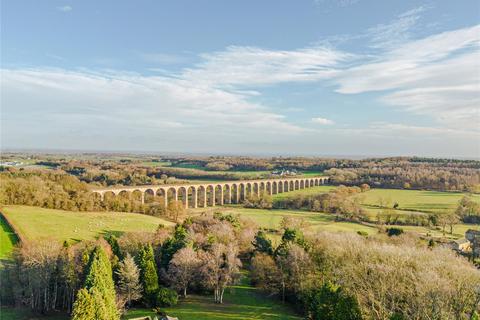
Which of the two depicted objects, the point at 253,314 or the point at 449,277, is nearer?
the point at 449,277

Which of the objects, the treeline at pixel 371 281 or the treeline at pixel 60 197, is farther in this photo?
the treeline at pixel 60 197

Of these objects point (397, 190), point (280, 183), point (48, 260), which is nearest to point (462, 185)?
point (397, 190)

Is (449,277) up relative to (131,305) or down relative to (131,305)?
up

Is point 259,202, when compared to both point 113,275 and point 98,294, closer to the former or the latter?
point 113,275

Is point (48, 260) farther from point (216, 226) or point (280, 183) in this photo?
point (280, 183)

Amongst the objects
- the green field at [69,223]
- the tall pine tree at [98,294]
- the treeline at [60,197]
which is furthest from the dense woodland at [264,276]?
the treeline at [60,197]

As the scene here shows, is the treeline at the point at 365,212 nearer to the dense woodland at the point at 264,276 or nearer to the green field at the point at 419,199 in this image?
the green field at the point at 419,199
